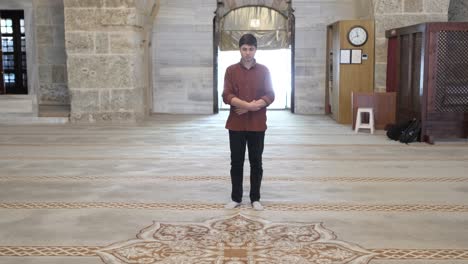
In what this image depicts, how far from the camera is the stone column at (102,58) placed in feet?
29.3

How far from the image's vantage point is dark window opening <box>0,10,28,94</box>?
1509 cm

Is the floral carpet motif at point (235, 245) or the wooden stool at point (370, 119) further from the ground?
the wooden stool at point (370, 119)

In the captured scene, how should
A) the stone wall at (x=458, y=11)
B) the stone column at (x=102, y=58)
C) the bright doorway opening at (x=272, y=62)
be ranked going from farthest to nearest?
the bright doorway opening at (x=272, y=62) → the stone wall at (x=458, y=11) → the stone column at (x=102, y=58)

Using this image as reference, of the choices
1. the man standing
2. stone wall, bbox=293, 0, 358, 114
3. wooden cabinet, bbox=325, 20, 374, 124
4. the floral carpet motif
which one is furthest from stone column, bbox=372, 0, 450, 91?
the floral carpet motif

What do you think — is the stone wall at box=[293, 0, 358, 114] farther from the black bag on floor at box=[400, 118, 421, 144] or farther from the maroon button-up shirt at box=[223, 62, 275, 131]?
the maroon button-up shirt at box=[223, 62, 275, 131]

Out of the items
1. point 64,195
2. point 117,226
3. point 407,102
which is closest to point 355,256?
point 117,226

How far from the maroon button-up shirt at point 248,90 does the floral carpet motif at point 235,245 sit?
25.7 inches

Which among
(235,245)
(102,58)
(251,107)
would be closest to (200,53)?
(102,58)

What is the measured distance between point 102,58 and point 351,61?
3929 millimetres

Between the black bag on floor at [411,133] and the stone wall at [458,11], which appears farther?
the stone wall at [458,11]

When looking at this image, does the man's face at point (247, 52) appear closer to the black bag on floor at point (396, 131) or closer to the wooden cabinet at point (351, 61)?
the black bag on floor at point (396, 131)

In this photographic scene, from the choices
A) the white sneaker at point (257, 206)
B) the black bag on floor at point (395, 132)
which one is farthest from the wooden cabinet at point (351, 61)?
the white sneaker at point (257, 206)

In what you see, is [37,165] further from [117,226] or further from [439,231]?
[439,231]

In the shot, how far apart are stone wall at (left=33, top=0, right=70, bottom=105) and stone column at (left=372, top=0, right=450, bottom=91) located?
5.85m
